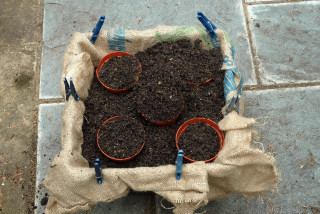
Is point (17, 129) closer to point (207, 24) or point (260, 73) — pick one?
point (207, 24)

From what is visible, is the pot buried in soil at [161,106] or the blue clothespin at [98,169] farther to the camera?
the pot buried in soil at [161,106]

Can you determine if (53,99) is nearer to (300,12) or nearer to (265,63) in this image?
(265,63)

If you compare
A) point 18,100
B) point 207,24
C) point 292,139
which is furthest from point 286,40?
point 18,100

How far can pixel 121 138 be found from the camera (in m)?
1.77

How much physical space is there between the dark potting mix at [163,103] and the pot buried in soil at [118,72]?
12mm

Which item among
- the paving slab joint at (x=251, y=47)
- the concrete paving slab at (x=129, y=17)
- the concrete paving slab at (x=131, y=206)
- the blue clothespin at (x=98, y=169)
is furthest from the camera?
the concrete paving slab at (x=129, y=17)

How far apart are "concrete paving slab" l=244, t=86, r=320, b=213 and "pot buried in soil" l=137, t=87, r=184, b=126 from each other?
0.60m

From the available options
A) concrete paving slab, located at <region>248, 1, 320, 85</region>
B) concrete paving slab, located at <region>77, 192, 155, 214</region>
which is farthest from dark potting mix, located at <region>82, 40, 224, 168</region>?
concrete paving slab, located at <region>248, 1, 320, 85</region>

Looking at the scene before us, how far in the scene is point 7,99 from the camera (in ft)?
8.04

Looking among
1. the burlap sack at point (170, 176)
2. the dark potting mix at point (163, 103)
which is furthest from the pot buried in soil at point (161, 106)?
the burlap sack at point (170, 176)

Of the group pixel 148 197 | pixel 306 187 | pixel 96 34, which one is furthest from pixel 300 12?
pixel 148 197

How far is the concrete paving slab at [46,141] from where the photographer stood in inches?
83.0

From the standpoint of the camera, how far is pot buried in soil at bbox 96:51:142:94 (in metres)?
1.97

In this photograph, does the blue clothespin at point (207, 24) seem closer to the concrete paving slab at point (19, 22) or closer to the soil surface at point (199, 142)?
the soil surface at point (199, 142)
